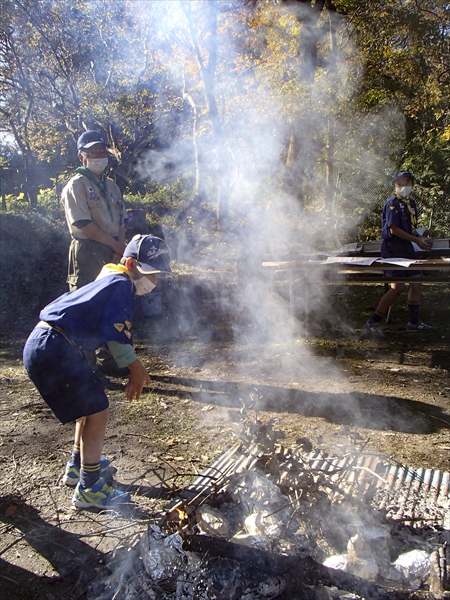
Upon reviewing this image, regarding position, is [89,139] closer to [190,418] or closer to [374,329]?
[190,418]

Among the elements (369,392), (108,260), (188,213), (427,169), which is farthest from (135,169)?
(369,392)

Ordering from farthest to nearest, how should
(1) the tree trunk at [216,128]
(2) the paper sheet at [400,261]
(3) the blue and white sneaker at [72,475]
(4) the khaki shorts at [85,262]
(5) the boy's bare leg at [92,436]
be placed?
(1) the tree trunk at [216,128]
(2) the paper sheet at [400,261]
(4) the khaki shorts at [85,262]
(3) the blue and white sneaker at [72,475]
(5) the boy's bare leg at [92,436]

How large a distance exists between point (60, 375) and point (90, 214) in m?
2.15

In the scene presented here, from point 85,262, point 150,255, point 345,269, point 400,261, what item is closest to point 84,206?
point 85,262

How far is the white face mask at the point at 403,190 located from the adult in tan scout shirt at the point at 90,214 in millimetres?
3528

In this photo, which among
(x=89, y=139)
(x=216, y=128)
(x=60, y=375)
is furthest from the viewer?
(x=216, y=128)

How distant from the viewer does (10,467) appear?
3295mm

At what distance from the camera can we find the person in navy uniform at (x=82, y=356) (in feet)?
8.32

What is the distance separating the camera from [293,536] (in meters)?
2.33

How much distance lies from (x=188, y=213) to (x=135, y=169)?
330cm

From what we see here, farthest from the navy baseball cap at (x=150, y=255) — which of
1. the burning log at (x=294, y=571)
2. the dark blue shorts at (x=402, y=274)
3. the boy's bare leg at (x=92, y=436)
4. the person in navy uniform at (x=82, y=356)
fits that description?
the dark blue shorts at (x=402, y=274)

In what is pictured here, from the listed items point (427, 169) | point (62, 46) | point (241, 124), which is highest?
point (62, 46)

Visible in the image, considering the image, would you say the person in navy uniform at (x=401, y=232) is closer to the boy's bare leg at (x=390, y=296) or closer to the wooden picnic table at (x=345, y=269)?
the boy's bare leg at (x=390, y=296)

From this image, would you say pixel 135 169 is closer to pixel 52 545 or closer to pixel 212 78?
pixel 212 78
